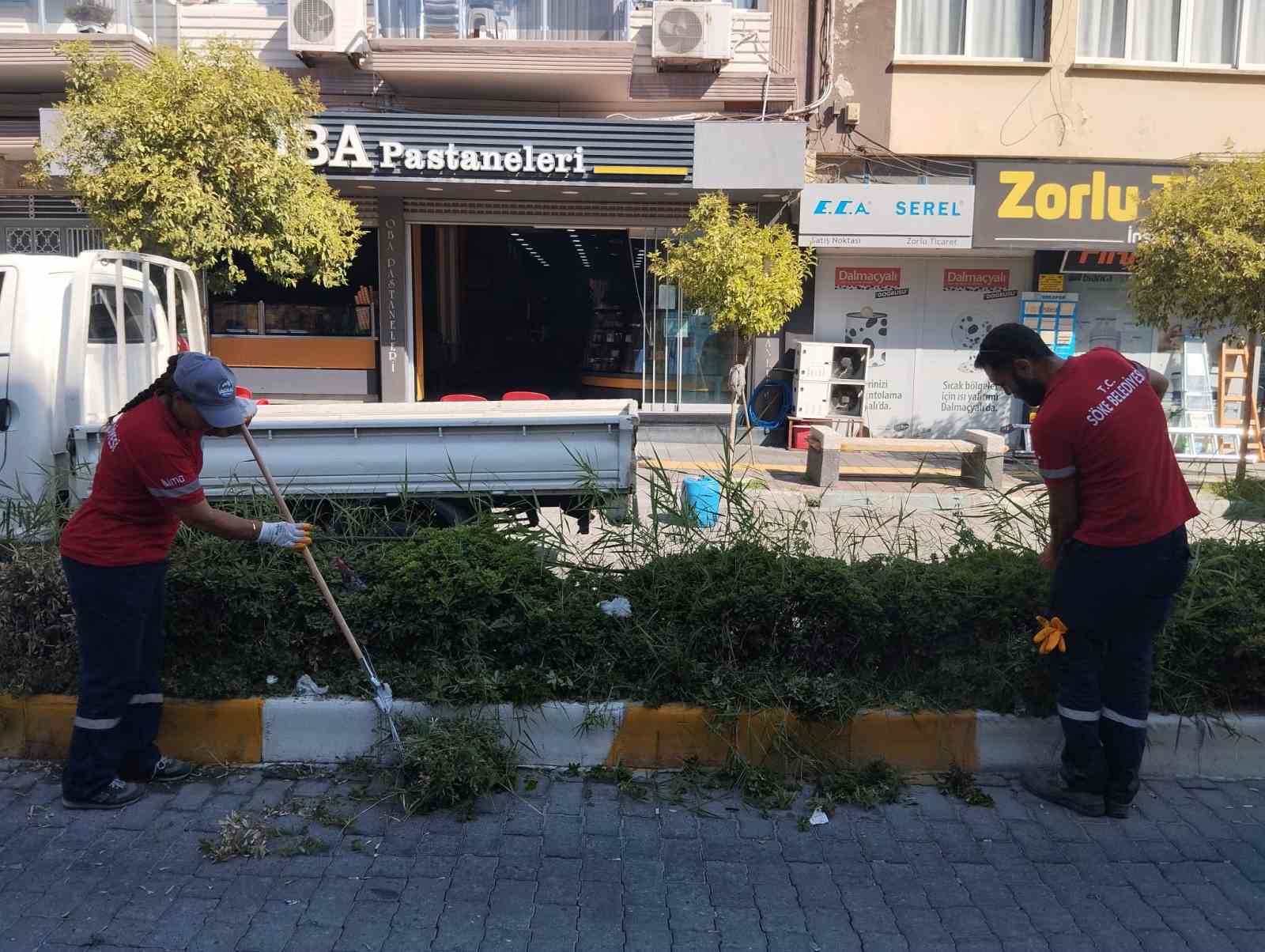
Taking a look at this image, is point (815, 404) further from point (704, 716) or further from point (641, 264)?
point (704, 716)

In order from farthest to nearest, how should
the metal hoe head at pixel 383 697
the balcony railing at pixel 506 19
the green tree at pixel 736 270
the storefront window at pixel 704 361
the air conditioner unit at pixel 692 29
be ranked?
the storefront window at pixel 704 361
the balcony railing at pixel 506 19
the air conditioner unit at pixel 692 29
the green tree at pixel 736 270
the metal hoe head at pixel 383 697

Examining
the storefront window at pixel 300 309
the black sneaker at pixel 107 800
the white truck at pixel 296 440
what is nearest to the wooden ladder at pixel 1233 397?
the white truck at pixel 296 440

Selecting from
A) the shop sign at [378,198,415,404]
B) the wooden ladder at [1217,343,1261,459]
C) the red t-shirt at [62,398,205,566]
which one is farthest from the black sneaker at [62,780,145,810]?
the wooden ladder at [1217,343,1261,459]

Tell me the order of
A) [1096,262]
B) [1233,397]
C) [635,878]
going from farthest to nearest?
[1096,262], [1233,397], [635,878]

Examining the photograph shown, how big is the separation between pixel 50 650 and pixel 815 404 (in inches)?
461

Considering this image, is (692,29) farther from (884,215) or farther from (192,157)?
(192,157)

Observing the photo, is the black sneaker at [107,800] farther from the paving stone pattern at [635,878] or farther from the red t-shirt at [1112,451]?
the red t-shirt at [1112,451]

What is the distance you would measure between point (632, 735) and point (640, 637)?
416mm

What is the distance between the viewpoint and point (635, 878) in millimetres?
3732

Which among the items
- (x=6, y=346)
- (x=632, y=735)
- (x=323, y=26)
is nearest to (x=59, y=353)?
(x=6, y=346)

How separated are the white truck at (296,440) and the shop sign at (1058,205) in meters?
9.70

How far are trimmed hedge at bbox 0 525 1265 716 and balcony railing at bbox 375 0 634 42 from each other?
36.2 ft

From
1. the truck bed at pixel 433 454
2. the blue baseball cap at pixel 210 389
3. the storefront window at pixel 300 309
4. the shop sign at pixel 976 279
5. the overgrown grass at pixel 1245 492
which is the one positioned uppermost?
the shop sign at pixel 976 279

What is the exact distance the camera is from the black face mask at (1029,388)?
4.23 meters
